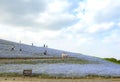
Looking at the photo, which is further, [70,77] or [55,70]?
[55,70]

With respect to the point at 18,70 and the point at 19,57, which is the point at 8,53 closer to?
the point at 19,57

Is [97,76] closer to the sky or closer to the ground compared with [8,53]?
closer to the ground

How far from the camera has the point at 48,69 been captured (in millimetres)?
55719

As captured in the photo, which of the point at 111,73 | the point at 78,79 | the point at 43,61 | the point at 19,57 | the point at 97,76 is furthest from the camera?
the point at 19,57

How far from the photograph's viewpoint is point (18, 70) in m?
54.5

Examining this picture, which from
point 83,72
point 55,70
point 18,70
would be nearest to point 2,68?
point 18,70

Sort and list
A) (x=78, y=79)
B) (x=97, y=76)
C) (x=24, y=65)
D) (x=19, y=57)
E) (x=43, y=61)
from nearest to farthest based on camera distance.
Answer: (x=78, y=79) < (x=97, y=76) < (x=24, y=65) < (x=43, y=61) < (x=19, y=57)

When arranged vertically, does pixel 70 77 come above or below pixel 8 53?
below

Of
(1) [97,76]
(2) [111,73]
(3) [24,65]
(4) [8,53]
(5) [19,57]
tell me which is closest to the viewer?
(1) [97,76]

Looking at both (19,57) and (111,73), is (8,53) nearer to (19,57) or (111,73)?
(19,57)

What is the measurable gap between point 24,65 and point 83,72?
439 inches

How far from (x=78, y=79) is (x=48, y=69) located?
8450 mm

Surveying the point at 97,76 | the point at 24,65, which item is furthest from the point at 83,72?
the point at 24,65

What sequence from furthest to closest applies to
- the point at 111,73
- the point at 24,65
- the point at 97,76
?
the point at 24,65 < the point at 111,73 < the point at 97,76
